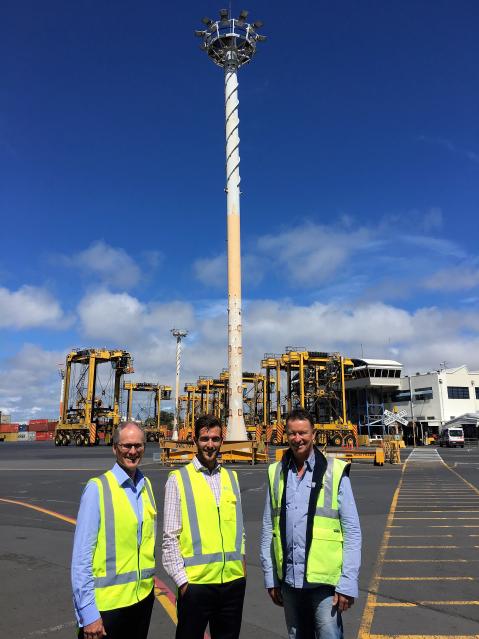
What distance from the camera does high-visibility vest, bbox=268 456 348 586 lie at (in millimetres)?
2977

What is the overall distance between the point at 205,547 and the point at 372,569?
4427 millimetres

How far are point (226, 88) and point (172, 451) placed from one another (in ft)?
71.9

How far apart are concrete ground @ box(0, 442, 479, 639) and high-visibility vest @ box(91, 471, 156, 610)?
2.19 meters

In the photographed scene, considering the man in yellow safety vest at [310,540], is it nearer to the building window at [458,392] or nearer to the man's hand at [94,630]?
the man's hand at [94,630]

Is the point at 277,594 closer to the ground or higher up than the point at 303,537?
closer to the ground

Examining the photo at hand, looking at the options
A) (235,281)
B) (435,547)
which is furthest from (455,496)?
(235,281)

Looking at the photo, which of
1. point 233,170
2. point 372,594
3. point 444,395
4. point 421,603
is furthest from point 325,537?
point 444,395

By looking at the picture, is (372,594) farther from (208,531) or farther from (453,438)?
(453,438)

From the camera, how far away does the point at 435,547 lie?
307 inches

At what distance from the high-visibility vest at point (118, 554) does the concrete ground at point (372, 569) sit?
86.3 inches

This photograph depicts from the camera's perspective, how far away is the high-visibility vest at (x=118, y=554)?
9.07 ft

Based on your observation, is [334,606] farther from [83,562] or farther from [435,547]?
[435,547]

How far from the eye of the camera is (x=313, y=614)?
2.99 meters

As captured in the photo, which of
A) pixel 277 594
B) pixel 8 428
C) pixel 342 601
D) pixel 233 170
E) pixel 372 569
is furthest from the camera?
pixel 8 428
